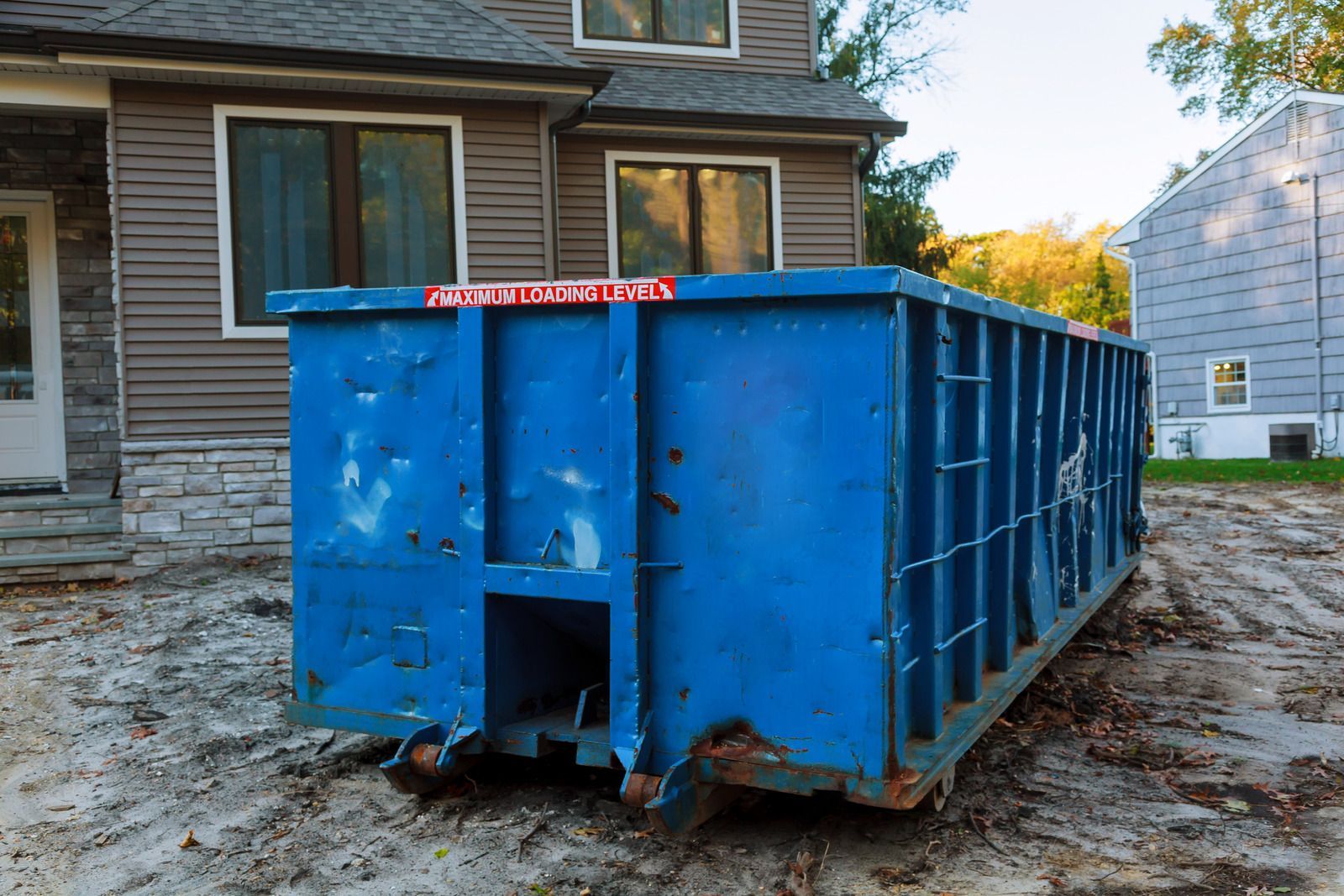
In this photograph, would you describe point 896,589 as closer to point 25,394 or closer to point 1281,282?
point 25,394

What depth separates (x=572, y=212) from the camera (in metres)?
12.2

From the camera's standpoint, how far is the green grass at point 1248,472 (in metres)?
18.2

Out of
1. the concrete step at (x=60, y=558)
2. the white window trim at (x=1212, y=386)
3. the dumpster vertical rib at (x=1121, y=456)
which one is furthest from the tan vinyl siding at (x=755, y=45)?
the white window trim at (x=1212, y=386)

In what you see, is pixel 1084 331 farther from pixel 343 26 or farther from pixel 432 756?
pixel 343 26

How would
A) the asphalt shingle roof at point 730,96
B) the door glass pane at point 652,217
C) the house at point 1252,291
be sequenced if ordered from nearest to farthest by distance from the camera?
1. the asphalt shingle roof at point 730,96
2. the door glass pane at point 652,217
3. the house at point 1252,291

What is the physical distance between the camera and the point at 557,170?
12031 mm

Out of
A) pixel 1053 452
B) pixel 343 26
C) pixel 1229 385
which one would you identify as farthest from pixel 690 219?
pixel 1229 385

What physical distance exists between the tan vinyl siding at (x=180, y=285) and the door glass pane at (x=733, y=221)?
420 cm

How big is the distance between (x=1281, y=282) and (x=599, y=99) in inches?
658

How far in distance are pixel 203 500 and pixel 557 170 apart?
5.03m

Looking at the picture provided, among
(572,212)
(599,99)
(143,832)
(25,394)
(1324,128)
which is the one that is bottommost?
(143,832)

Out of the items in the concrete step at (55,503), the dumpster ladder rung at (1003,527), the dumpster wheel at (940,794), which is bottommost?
the dumpster wheel at (940,794)

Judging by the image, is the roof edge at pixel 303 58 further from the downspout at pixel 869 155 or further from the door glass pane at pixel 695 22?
the downspout at pixel 869 155

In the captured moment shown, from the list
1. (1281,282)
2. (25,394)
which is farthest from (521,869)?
(1281,282)
